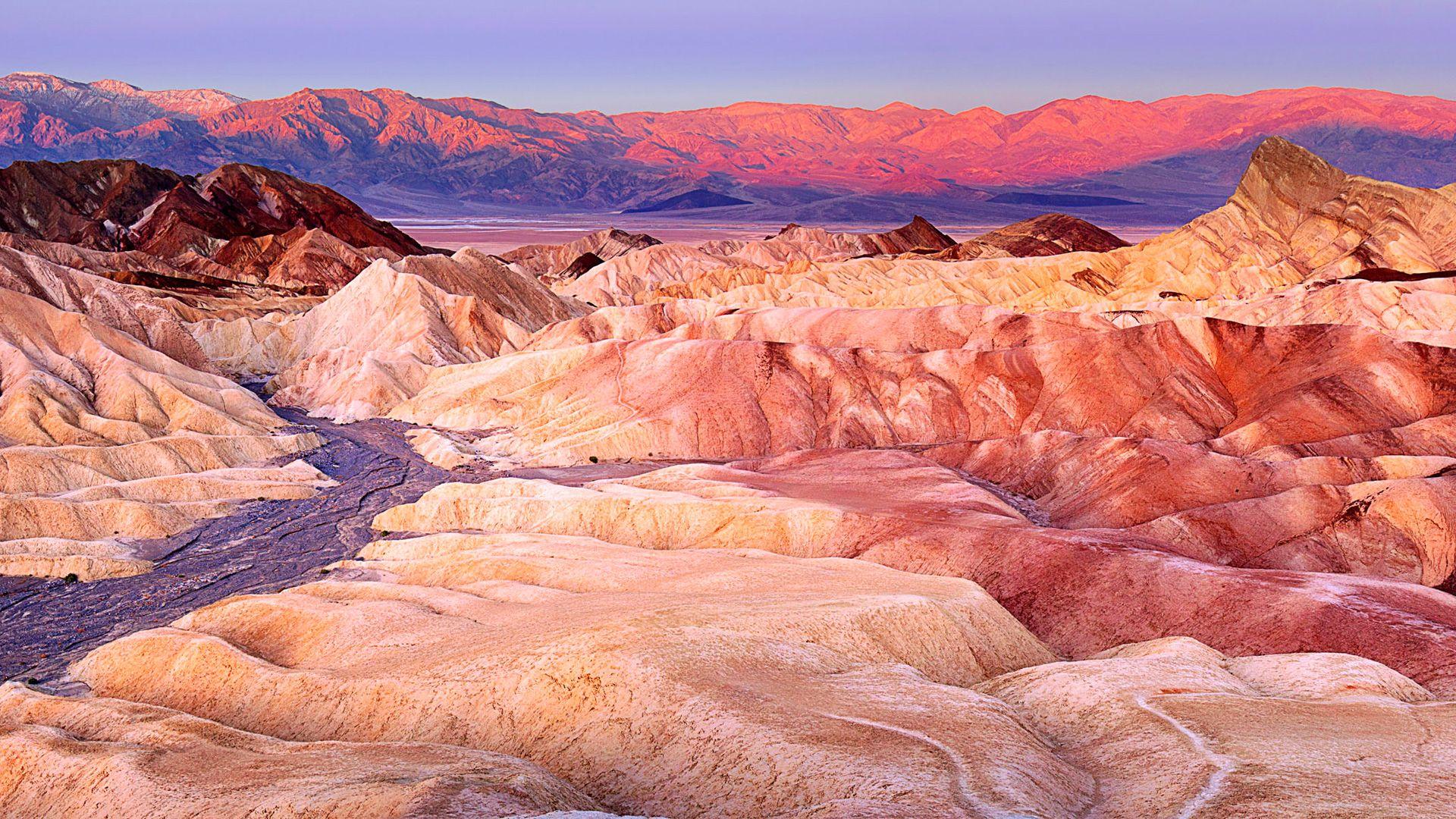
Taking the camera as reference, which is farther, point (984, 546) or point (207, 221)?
point (207, 221)

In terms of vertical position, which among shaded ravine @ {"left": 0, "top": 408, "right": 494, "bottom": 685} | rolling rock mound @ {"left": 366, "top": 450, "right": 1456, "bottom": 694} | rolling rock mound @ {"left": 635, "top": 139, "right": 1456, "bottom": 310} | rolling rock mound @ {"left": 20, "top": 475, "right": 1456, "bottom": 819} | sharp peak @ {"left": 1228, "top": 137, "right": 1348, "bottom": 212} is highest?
sharp peak @ {"left": 1228, "top": 137, "right": 1348, "bottom": 212}

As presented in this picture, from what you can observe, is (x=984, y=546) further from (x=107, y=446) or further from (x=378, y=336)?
(x=378, y=336)

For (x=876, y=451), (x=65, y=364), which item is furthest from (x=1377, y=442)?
(x=65, y=364)

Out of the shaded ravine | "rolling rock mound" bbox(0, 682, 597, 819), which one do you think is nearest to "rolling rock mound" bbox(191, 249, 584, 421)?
the shaded ravine

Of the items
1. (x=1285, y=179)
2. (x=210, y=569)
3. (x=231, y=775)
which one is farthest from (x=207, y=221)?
(x=231, y=775)

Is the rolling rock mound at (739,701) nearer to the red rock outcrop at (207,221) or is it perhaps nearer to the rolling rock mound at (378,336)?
the rolling rock mound at (378,336)

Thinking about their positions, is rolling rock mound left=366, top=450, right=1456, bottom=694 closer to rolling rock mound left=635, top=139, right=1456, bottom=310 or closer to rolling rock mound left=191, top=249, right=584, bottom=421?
rolling rock mound left=191, top=249, right=584, bottom=421
